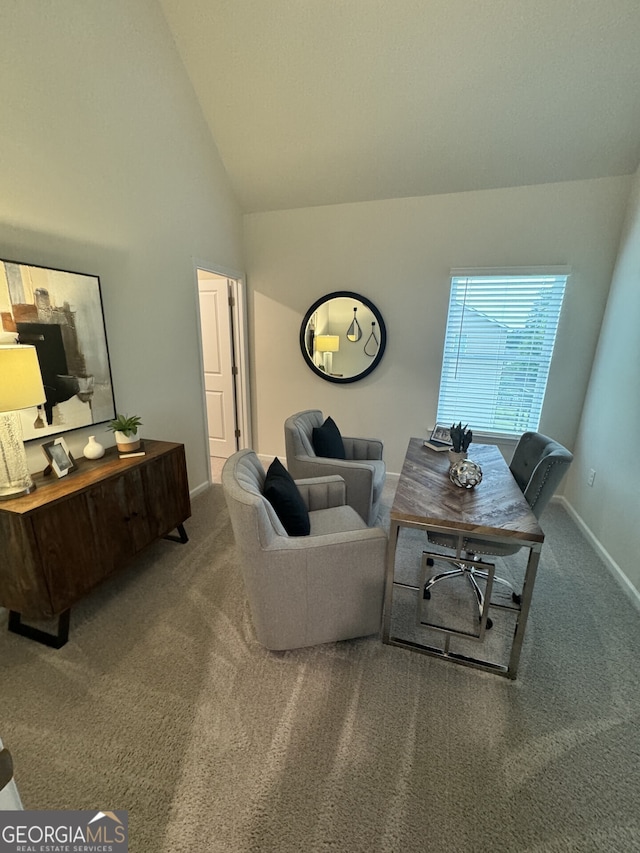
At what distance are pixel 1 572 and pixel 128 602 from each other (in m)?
0.65

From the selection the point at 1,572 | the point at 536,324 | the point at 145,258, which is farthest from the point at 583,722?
the point at 145,258

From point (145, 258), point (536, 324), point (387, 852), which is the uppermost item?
point (145, 258)

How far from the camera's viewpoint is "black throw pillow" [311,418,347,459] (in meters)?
2.78

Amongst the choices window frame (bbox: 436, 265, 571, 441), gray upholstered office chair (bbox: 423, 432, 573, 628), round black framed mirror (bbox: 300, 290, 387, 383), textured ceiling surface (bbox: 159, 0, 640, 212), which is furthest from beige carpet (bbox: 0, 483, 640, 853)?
textured ceiling surface (bbox: 159, 0, 640, 212)

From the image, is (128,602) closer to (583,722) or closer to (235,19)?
(583,722)

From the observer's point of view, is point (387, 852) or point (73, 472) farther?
point (73, 472)

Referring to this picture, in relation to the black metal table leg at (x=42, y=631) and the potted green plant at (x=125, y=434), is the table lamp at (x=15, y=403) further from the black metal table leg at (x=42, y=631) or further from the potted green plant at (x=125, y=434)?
the black metal table leg at (x=42, y=631)

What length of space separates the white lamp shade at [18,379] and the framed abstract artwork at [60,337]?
33 cm

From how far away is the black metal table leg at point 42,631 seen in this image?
1767 mm

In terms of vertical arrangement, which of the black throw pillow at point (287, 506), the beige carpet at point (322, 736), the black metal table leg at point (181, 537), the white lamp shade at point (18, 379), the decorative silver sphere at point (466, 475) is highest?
the white lamp shade at point (18, 379)

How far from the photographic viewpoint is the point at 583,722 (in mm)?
1450

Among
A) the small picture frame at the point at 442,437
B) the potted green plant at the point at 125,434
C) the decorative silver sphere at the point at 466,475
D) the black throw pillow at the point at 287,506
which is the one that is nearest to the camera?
the black throw pillow at the point at 287,506

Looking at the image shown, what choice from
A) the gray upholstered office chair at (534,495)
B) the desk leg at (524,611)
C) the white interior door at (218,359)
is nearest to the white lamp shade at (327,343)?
the white interior door at (218,359)

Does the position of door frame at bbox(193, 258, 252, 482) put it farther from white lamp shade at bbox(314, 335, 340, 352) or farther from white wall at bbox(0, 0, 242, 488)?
white lamp shade at bbox(314, 335, 340, 352)
